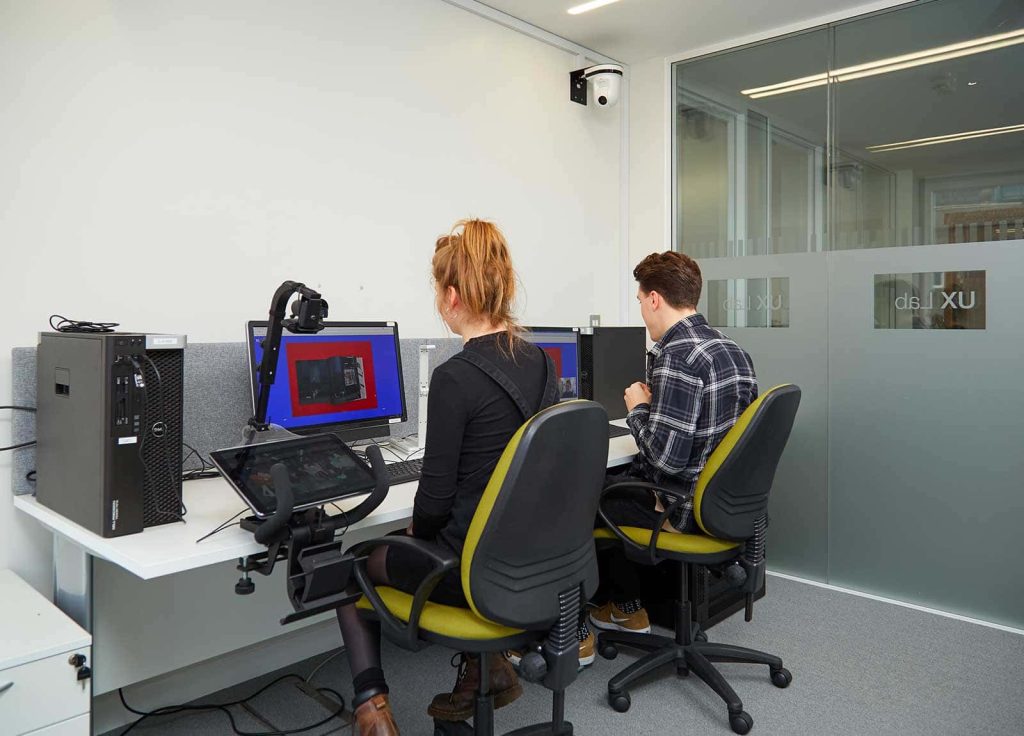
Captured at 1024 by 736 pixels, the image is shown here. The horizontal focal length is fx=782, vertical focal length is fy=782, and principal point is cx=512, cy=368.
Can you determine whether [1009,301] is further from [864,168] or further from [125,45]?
[125,45]

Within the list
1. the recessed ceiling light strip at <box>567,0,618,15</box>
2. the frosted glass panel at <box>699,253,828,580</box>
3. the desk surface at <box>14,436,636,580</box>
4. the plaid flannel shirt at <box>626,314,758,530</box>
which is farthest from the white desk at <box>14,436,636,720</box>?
the recessed ceiling light strip at <box>567,0,618,15</box>

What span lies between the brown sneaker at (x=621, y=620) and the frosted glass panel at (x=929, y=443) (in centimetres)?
97

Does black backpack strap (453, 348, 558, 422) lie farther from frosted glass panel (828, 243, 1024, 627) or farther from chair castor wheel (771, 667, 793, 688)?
frosted glass panel (828, 243, 1024, 627)

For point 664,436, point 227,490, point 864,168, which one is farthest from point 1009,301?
point 227,490

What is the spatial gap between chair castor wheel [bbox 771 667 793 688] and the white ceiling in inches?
91.3

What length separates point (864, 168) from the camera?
294 centimetres

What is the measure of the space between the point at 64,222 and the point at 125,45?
0.48 m

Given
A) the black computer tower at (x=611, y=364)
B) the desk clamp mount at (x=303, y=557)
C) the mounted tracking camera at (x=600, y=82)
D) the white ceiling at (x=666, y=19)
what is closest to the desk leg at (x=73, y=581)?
the desk clamp mount at (x=303, y=557)

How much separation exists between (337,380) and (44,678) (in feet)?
3.14

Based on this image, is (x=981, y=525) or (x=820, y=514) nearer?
(x=981, y=525)

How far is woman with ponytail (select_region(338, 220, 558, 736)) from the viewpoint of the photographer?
147 cm

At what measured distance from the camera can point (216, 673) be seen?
217 cm

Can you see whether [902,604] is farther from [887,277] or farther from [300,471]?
[300,471]

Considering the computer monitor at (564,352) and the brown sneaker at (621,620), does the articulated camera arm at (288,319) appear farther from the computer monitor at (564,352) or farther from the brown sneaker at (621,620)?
the brown sneaker at (621,620)
